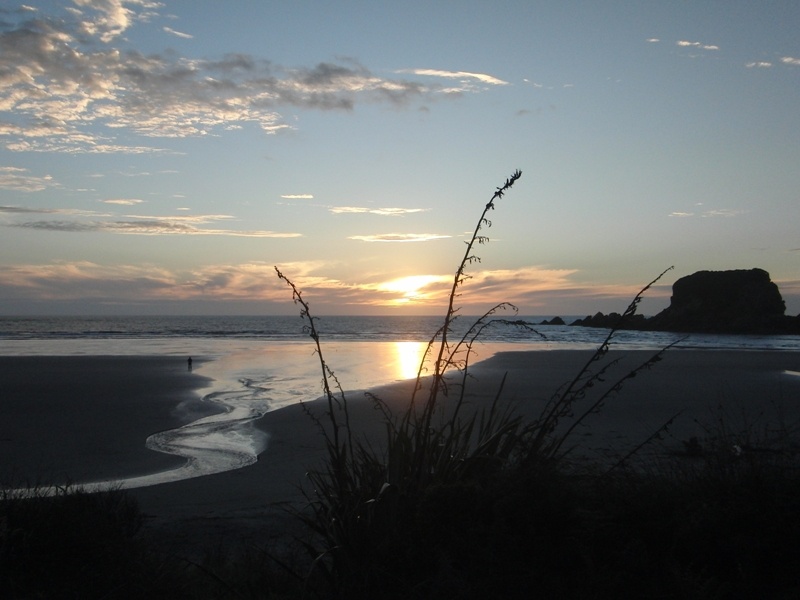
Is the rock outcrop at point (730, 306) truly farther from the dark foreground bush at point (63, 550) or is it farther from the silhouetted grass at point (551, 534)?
the dark foreground bush at point (63, 550)

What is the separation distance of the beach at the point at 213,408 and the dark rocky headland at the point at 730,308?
48147 millimetres

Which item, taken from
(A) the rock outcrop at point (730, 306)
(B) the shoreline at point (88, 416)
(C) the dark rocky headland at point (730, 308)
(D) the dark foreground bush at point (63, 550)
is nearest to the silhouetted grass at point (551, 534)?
(D) the dark foreground bush at point (63, 550)

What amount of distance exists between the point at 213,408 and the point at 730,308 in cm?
7190

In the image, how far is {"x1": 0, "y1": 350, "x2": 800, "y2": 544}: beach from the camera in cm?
736

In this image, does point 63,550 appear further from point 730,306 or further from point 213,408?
point 730,306

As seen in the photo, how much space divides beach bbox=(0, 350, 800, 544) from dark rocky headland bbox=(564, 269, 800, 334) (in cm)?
4815

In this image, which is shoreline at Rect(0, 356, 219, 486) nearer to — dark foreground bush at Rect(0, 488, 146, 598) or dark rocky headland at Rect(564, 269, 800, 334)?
dark foreground bush at Rect(0, 488, 146, 598)

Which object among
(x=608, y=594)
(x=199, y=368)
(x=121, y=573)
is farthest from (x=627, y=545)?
(x=199, y=368)

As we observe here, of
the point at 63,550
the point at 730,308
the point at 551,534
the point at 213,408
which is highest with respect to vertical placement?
the point at 730,308

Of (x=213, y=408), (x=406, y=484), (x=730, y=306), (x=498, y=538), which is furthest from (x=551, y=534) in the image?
(x=730, y=306)

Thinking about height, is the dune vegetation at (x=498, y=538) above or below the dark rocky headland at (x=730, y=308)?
below

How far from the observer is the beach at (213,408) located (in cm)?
736

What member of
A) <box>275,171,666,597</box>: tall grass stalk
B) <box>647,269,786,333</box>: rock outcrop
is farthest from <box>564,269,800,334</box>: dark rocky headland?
<box>275,171,666,597</box>: tall grass stalk

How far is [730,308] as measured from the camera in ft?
244
